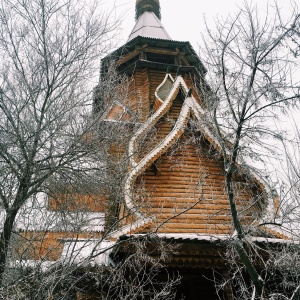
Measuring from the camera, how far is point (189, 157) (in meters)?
8.38

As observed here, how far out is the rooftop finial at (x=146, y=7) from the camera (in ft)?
71.7

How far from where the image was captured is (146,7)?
21859 millimetres

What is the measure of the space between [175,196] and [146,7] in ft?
59.7

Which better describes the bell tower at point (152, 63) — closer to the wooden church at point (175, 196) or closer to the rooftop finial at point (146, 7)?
the wooden church at point (175, 196)

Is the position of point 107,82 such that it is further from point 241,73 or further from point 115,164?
point 241,73

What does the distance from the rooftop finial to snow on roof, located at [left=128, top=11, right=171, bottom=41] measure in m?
0.70

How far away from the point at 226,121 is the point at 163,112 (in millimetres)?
4785

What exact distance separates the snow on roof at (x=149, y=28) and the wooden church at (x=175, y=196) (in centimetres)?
624

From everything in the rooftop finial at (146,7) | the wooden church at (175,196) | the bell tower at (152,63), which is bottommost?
the wooden church at (175,196)

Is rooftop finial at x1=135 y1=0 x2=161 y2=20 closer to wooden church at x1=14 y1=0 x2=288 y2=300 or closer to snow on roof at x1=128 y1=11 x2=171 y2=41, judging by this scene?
snow on roof at x1=128 y1=11 x2=171 y2=41

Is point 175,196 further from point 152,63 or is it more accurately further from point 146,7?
point 146,7

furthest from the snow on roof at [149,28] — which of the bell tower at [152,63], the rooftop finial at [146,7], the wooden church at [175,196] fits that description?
the wooden church at [175,196]

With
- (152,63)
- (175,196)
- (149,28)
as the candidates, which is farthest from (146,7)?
(175,196)

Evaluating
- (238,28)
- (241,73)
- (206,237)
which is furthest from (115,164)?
(238,28)
